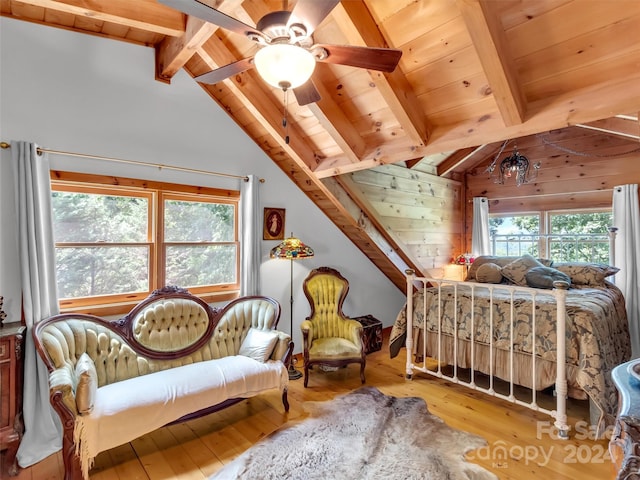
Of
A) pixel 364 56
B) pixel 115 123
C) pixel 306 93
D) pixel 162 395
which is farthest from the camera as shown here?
pixel 115 123

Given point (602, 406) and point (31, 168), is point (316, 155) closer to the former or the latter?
point (31, 168)

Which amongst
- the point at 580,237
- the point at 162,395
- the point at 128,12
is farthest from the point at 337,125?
the point at 580,237

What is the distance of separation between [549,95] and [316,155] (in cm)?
200

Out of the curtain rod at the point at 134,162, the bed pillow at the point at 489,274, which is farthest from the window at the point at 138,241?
the bed pillow at the point at 489,274

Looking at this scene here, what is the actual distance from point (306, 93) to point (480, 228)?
4.18m

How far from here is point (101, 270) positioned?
2752 mm

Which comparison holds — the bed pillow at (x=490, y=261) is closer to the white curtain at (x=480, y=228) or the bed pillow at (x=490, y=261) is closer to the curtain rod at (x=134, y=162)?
the white curtain at (x=480, y=228)

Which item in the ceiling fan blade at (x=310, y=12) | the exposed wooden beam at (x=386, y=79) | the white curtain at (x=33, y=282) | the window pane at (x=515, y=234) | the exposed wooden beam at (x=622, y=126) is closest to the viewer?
the ceiling fan blade at (x=310, y=12)

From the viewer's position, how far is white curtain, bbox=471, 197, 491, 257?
5082 mm

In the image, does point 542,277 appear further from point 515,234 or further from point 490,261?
point 515,234

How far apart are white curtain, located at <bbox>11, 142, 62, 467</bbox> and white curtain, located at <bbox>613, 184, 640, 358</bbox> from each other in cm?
560

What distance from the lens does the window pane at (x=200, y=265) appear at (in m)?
3.14

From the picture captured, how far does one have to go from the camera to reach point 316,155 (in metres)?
3.39

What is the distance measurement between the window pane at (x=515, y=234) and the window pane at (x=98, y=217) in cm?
493
